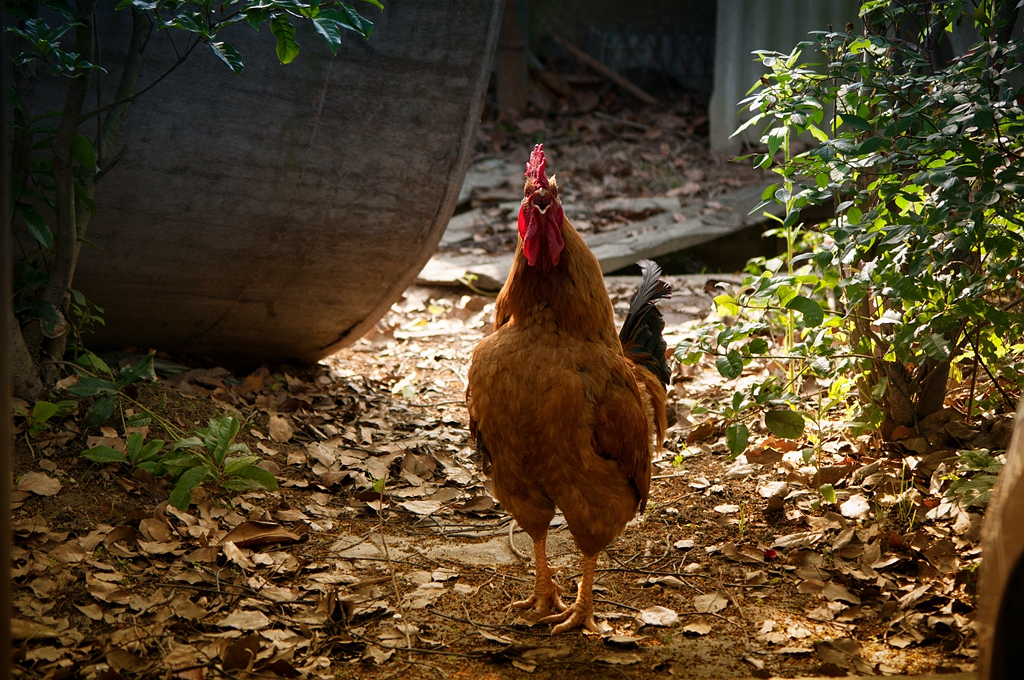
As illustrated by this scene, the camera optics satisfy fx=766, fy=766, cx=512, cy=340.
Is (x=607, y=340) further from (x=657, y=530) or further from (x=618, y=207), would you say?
(x=618, y=207)

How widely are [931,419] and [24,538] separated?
357cm

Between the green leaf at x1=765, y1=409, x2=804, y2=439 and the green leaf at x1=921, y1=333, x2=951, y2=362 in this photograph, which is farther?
the green leaf at x1=765, y1=409, x2=804, y2=439

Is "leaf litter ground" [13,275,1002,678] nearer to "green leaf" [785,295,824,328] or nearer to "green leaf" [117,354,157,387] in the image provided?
"green leaf" [117,354,157,387]

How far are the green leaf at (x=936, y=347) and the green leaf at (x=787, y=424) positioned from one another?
1.75 feet

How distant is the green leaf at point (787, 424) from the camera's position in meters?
3.07

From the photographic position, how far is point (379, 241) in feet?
12.8

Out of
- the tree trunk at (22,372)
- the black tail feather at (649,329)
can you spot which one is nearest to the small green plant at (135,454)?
the tree trunk at (22,372)

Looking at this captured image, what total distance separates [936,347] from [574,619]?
163 centimetres

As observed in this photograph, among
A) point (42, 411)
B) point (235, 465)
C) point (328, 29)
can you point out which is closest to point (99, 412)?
point (42, 411)

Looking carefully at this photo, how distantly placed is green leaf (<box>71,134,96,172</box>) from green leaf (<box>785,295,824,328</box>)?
2718 mm

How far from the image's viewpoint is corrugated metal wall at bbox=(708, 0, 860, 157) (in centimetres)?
837

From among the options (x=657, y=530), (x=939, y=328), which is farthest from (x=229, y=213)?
(x=939, y=328)

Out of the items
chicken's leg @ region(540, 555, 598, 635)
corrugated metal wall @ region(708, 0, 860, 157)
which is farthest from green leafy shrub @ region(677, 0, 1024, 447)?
corrugated metal wall @ region(708, 0, 860, 157)

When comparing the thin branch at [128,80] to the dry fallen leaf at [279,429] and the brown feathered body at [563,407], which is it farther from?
the brown feathered body at [563,407]
